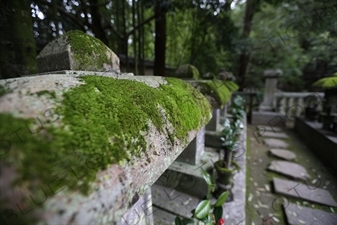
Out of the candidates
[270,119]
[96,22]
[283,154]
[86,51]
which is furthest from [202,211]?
[270,119]

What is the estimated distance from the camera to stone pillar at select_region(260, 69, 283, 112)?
18.1ft

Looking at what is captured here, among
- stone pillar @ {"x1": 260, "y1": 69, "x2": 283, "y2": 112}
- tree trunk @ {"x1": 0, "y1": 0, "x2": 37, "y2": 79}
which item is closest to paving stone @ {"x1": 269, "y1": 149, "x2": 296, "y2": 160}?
stone pillar @ {"x1": 260, "y1": 69, "x2": 283, "y2": 112}

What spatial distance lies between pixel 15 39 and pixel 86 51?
4.19 feet

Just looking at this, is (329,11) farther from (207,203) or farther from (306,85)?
(306,85)

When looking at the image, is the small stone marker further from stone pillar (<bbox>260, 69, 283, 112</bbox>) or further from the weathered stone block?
stone pillar (<bbox>260, 69, 283, 112</bbox>)

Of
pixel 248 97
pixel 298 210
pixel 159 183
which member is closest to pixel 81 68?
pixel 159 183

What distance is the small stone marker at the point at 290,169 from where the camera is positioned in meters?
2.58

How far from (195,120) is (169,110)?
217 millimetres

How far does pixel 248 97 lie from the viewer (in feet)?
20.4

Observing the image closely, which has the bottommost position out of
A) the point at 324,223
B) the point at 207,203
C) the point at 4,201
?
the point at 324,223

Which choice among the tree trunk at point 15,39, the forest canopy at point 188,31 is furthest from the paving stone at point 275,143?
the tree trunk at point 15,39

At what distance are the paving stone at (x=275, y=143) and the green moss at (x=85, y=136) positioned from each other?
3995 mm

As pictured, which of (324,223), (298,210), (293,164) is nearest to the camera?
(324,223)

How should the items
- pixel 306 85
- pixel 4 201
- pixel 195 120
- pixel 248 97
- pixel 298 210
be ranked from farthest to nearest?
pixel 306 85 → pixel 248 97 → pixel 298 210 → pixel 195 120 → pixel 4 201
